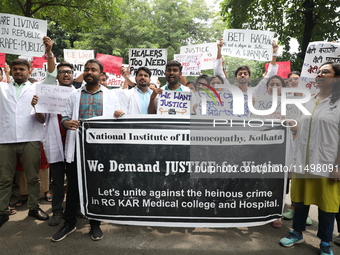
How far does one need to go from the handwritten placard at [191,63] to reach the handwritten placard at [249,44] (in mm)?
1242

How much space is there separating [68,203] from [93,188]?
1.81 feet

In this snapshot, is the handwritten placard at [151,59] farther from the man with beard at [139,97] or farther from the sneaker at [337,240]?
the sneaker at [337,240]

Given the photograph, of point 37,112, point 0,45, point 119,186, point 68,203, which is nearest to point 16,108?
point 37,112

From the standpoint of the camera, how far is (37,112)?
3.43 m

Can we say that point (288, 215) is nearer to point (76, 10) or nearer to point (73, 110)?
point (73, 110)

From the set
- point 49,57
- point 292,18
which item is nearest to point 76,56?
point 49,57

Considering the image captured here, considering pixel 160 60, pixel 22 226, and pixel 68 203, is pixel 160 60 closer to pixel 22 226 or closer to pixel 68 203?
pixel 68 203

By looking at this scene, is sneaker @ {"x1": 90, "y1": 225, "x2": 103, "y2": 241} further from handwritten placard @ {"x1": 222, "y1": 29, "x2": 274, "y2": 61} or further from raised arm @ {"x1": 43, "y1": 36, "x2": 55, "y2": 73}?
handwritten placard @ {"x1": 222, "y1": 29, "x2": 274, "y2": 61}

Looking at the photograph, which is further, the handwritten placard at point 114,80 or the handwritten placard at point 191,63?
the handwritten placard at point 114,80

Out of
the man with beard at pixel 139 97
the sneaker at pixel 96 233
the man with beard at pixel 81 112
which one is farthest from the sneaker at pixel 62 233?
the man with beard at pixel 139 97

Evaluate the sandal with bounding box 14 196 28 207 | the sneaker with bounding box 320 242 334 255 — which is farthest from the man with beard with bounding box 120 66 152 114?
the sneaker with bounding box 320 242 334 255

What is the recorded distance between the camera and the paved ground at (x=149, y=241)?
9.55 ft

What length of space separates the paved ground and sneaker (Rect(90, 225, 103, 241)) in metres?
0.05

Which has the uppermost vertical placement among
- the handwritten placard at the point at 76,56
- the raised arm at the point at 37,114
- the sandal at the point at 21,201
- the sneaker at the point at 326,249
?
the handwritten placard at the point at 76,56
